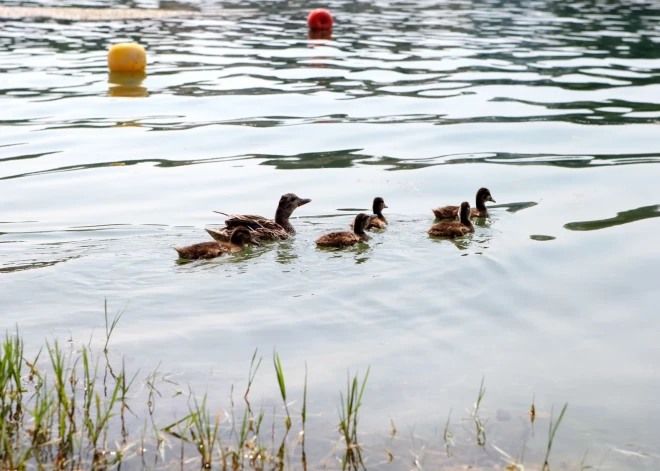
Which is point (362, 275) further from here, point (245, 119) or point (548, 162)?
point (245, 119)

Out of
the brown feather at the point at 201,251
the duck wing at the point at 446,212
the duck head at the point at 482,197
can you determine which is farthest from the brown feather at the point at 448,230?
the brown feather at the point at 201,251

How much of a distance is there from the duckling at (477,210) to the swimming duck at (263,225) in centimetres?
161

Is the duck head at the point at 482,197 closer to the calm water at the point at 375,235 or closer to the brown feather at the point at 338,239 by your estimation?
the calm water at the point at 375,235

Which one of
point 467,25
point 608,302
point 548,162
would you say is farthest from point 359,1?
point 608,302

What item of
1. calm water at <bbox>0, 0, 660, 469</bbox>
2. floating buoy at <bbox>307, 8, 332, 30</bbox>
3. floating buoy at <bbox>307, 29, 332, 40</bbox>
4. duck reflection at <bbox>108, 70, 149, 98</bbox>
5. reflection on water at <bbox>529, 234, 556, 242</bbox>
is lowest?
reflection on water at <bbox>529, 234, 556, 242</bbox>

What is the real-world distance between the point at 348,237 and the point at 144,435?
4395mm

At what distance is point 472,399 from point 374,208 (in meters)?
4.53

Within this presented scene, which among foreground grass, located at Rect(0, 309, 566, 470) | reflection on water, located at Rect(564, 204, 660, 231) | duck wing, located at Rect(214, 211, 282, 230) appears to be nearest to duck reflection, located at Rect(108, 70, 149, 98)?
duck wing, located at Rect(214, 211, 282, 230)

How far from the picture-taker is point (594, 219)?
1073cm

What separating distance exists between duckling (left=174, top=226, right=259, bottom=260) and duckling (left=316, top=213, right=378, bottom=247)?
69 centimetres

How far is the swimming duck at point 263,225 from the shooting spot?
9.48m

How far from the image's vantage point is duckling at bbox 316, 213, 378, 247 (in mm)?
9445

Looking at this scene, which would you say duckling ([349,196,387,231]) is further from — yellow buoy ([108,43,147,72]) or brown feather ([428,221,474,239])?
yellow buoy ([108,43,147,72])

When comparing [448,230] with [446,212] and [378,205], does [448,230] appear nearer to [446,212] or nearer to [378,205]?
[446,212]
